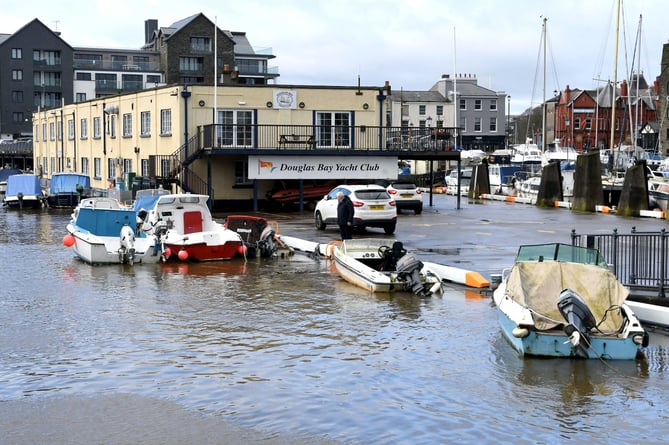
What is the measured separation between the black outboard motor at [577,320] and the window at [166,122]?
32715 millimetres

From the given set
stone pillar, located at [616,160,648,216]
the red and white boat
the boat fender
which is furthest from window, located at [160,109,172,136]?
the boat fender

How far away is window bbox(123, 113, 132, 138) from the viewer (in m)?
50.4

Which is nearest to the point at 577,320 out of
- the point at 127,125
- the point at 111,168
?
the point at 127,125

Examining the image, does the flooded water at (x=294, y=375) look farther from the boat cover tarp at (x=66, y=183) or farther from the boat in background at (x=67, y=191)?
the boat cover tarp at (x=66, y=183)

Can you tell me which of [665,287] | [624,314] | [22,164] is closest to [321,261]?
[665,287]

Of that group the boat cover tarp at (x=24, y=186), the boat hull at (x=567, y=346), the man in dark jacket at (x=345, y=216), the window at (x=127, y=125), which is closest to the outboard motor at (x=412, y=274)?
the boat hull at (x=567, y=346)

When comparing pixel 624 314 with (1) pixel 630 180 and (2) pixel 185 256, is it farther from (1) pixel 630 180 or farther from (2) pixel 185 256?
(1) pixel 630 180

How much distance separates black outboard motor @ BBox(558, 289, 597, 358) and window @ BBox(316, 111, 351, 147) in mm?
31153

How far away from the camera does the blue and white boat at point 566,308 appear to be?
13.0m

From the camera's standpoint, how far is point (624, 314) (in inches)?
535

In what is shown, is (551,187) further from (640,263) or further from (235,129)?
(640,263)

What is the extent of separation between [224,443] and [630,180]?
34.6 m

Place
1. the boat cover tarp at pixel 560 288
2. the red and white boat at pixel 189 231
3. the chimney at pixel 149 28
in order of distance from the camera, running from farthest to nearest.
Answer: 1. the chimney at pixel 149 28
2. the red and white boat at pixel 189 231
3. the boat cover tarp at pixel 560 288

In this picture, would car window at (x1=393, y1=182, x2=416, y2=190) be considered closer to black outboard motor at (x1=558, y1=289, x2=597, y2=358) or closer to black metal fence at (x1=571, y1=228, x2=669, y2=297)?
black metal fence at (x1=571, y1=228, x2=669, y2=297)
